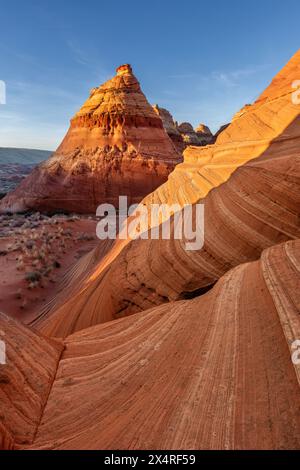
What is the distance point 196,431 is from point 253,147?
5.33m

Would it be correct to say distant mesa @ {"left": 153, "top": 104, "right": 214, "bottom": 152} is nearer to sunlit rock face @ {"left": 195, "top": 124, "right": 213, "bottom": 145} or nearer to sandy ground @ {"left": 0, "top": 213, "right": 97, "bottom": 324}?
sunlit rock face @ {"left": 195, "top": 124, "right": 213, "bottom": 145}

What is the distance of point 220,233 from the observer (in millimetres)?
4516

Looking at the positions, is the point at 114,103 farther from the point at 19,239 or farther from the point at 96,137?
the point at 19,239

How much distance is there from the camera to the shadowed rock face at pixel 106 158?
21797mm

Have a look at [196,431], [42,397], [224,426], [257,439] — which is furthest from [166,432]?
[42,397]

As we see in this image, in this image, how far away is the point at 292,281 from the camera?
2480 millimetres

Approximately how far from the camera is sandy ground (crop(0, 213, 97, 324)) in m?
8.35

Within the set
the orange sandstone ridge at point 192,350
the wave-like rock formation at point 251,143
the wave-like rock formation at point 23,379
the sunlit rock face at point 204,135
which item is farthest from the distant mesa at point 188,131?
the wave-like rock formation at point 23,379

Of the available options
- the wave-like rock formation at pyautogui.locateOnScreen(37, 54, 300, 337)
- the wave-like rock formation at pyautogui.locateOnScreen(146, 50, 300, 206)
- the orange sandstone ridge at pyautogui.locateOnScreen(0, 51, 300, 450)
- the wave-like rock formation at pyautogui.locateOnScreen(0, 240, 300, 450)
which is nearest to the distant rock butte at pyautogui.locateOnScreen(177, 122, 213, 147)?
the wave-like rock formation at pyautogui.locateOnScreen(146, 50, 300, 206)

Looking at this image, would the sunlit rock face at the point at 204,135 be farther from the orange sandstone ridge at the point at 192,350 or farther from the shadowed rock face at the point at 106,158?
the orange sandstone ridge at the point at 192,350

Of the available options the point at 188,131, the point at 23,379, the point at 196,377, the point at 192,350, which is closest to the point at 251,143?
the point at 192,350

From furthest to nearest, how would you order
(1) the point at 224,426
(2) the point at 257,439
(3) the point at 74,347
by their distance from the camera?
1. (3) the point at 74,347
2. (1) the point at 224,426
3. (2) the point at 257,439

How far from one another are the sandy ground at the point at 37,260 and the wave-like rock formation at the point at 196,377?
525cm

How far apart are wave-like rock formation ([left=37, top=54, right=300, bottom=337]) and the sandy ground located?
9.34 ft
